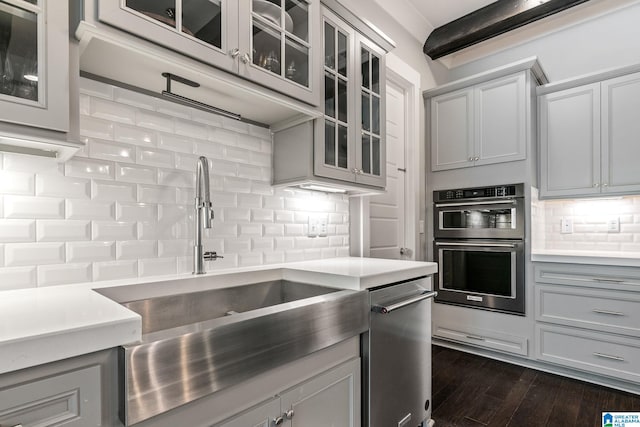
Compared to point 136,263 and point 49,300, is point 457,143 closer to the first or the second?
point 136,263

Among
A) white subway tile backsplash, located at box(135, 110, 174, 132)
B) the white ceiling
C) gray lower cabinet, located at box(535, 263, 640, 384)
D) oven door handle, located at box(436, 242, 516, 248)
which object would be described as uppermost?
the white ceiling

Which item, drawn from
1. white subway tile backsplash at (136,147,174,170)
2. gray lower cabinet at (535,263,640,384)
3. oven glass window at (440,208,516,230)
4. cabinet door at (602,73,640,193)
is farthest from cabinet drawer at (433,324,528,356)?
white subway tile backsplash at (136,147,174,170)

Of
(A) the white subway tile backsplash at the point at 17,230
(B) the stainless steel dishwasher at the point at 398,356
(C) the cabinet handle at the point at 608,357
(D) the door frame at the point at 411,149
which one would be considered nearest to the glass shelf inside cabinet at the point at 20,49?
(A) the white subway tile backsplash at the point at 17,230

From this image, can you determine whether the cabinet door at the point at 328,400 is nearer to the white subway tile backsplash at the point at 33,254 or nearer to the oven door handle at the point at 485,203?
the white subway tile backsplash at the point at 33,254

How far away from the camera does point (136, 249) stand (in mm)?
1381

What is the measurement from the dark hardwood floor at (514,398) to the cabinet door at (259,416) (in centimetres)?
136

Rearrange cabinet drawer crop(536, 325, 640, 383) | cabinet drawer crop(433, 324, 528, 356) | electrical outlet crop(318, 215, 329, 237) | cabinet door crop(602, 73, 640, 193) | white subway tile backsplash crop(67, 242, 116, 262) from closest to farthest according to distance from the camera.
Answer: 1. white subway tile backsplash crop(67, 242, 116, 262)
2. electrical outlet crop(318, 215, 329, 237)
3. cabinet drawer crop(536, 325, 640, 383)
4. cabinet door crop(602, 73, 640, 193)
5. cabinet drawer crop(433, 324, 528, 356)

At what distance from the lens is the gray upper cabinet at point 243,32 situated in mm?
1078

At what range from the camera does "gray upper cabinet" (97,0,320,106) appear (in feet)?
3.54

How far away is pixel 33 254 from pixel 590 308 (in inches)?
131

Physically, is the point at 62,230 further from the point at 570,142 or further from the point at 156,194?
the point at 570,142

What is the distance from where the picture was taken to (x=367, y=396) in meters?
1.43

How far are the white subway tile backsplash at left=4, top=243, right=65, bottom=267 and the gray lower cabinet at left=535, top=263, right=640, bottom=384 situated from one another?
3.11 metres

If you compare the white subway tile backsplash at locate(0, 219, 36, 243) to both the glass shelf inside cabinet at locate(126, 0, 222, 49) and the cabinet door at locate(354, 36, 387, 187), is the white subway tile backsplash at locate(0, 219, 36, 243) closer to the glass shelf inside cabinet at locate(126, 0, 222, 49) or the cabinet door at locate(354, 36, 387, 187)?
the glass shelf inside cabinet at locate(126, 0, 222, 49)
